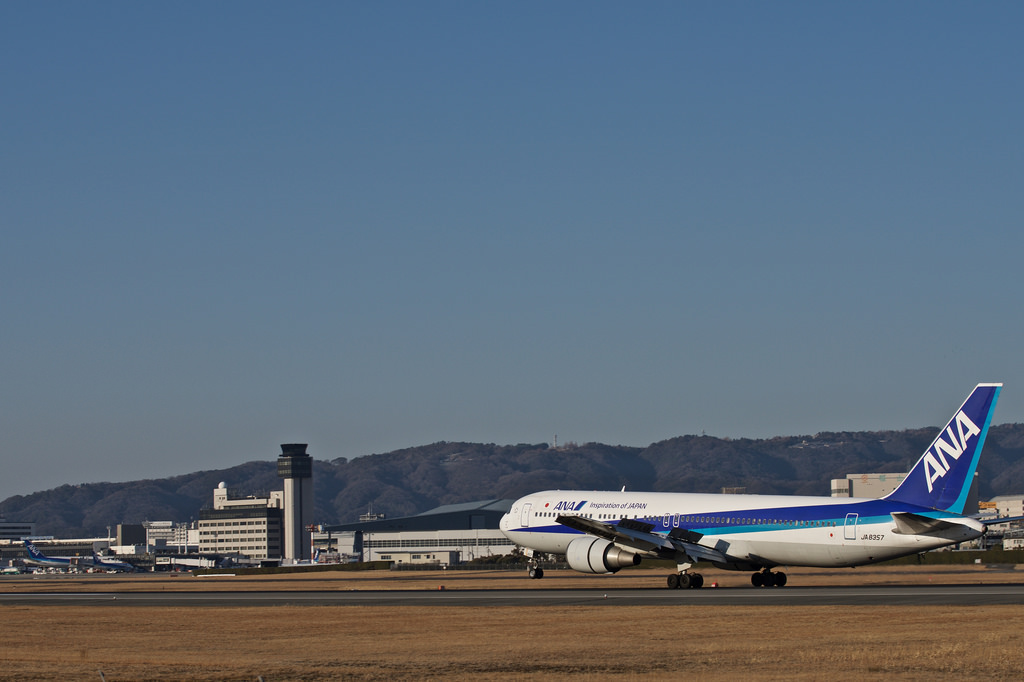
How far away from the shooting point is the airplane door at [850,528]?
51875mm

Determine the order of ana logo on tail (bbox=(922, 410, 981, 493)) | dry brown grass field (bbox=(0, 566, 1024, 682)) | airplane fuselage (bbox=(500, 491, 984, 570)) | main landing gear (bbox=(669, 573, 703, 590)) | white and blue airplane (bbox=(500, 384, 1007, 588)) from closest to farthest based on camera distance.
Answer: dry brown grass field (bbox=(0, 566, 1024, 682)) < ana logo on tail (bbox=(922, 410, 981, 493)) < white and blue airplane (bbox=(500, 384, 1007, 588)) < airplane fuselage (bbox=(500, 491, 984, 570)) < main landing gear (bbox=(669, 573, 703, 590))

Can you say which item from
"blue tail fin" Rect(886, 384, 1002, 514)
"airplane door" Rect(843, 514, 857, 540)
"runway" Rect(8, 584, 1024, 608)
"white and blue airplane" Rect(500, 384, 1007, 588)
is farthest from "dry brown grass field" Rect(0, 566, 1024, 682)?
"airplane door" Rect(843, 514, 857, 540)

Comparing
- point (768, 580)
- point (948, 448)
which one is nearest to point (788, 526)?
point (768, 580)

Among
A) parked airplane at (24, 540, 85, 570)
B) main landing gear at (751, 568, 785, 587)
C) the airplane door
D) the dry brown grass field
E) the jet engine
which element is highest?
the airplane door

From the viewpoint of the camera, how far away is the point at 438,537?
168500 mm

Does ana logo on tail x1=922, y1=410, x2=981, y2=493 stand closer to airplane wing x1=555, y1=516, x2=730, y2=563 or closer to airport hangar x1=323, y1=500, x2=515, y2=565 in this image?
airplane wing x1=555, y1=516, x2=730, y2=563

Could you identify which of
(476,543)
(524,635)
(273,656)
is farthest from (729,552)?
(476,543)

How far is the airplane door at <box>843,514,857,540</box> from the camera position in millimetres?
51875

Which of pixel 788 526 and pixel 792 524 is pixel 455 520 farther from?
pixel 792 524

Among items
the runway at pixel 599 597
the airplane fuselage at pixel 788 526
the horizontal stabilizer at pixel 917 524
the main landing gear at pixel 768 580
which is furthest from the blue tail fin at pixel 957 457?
the main landing gear at pixel 768 580

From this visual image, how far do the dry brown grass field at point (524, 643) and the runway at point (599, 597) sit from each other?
8.89ft

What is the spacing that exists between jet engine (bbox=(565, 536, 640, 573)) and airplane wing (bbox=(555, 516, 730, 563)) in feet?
1.52

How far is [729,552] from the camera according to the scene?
55156 mm

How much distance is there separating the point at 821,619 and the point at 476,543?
12964cm
